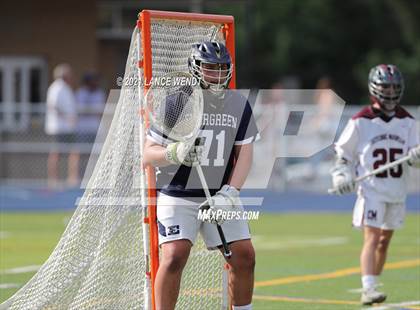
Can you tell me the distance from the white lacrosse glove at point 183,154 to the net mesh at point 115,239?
0.70 metres

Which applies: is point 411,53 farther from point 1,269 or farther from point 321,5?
point 1,269

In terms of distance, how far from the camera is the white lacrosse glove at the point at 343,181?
28.1ft

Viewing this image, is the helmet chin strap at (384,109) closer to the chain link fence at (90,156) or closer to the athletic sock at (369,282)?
the athletic sock at (369,282)

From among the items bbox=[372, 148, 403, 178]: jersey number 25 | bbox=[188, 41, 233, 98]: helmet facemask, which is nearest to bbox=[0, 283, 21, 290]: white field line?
bbox=[372, 148, 403, 178]: jersey number 25

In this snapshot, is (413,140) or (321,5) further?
(321,5)

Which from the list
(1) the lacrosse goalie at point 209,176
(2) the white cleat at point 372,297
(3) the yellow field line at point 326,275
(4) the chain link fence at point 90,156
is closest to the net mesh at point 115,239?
(1) the lacrosse goalie at point 209,176

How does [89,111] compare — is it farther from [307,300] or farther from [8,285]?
[307,300]

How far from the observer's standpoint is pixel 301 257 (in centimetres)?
1180

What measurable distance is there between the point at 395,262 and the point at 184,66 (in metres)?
4.79

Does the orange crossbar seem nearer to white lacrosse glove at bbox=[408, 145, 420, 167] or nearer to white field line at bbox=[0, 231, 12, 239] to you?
white lacrosse glove at bbox=[408, 145, 420, 167]

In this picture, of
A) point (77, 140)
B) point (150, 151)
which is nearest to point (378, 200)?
point (150, 151)

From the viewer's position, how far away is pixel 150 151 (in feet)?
21.6

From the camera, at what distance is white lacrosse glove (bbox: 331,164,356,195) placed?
8555mm

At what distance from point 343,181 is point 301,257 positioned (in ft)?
11.0
